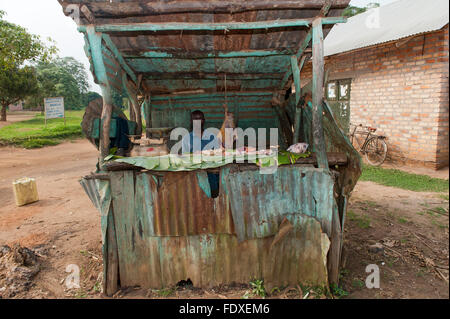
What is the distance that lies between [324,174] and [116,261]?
265 cm

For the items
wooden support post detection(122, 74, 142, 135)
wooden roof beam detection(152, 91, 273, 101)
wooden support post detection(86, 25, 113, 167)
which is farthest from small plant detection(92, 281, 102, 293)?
wooden roof beam detection(152, 91, 273, 101)

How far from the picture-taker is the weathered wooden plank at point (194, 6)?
2.67 meters

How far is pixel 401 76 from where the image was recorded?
759 cm

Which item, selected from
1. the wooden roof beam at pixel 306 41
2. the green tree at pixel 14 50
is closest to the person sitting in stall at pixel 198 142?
the wooden roof beam at pixel 306 41

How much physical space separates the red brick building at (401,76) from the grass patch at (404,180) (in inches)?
27.5

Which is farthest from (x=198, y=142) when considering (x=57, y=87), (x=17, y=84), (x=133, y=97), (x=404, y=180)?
(x=57, y=87)

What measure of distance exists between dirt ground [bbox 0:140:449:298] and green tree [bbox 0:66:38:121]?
55.0ft

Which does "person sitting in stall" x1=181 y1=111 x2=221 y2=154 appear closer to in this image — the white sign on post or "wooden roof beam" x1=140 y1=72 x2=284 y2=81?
"wooden roof beam" x1=140 y1=72 x2=284 y2=81

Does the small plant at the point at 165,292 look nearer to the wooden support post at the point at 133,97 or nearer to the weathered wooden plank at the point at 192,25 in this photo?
the wooden support post at the point at 133,97

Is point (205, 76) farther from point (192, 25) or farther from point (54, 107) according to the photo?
point (54, 107)

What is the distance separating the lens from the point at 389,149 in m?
8.23

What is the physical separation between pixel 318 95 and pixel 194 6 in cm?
168

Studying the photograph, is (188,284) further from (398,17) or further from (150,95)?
(398,17)

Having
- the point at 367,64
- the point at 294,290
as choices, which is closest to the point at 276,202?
the point at 294,290
